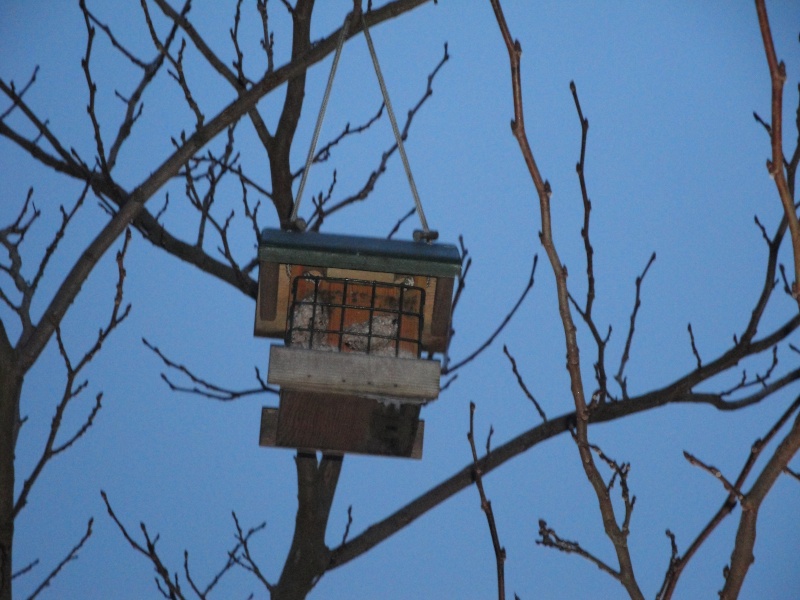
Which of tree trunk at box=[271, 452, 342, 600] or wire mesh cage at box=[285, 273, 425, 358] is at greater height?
wire mesh cage at box=[285, 273, 425, 358]

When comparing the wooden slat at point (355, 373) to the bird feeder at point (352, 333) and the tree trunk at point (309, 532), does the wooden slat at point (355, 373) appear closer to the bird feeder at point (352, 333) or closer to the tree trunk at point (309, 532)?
the bird feeder at point (352, 333)

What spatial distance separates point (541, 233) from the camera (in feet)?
5.01

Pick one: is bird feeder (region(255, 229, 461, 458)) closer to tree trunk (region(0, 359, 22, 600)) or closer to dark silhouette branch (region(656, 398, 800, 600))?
tree trunk (region(0, 359, 22, 600))

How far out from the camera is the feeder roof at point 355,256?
88.1 inches

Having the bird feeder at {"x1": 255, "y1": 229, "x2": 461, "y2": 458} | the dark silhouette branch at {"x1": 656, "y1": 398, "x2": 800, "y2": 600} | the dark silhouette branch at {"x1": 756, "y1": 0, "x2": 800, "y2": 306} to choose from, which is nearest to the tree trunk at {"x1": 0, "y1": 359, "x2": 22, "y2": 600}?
the bird feeder at {"x1": 255, "y1": 229, "x2": 461, "y2": 458}

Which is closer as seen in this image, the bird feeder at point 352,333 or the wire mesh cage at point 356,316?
the bird feeder at point 352,333

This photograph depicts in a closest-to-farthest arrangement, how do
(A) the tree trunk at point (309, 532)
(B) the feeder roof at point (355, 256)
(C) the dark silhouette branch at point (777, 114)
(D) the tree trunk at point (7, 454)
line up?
(C) the dark silhouette branch at point (777, 114) → (B) the feeder roof at point (355, 256) → (D) the tree trunk at point (7, 454) → (A) the tree trunk at point (309, 532)

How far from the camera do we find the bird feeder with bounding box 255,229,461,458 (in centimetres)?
225

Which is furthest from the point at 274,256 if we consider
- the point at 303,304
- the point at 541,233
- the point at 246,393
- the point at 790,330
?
the point at 790,330

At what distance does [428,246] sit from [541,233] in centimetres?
86

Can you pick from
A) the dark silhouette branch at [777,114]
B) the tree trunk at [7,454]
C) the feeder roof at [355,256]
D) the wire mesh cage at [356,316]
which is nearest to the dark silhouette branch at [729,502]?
the dark silhouette branch at [777,114]

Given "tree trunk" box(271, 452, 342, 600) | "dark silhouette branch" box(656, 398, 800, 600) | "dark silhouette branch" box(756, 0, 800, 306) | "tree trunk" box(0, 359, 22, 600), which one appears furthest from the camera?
"tree trunk" box(271, 452, 342, 600)

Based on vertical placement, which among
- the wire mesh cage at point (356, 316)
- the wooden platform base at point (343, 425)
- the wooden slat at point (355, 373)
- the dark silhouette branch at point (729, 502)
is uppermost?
the wire mesh cage at point (356, 316)

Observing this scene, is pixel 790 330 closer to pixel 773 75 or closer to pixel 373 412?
pixel 373 412
